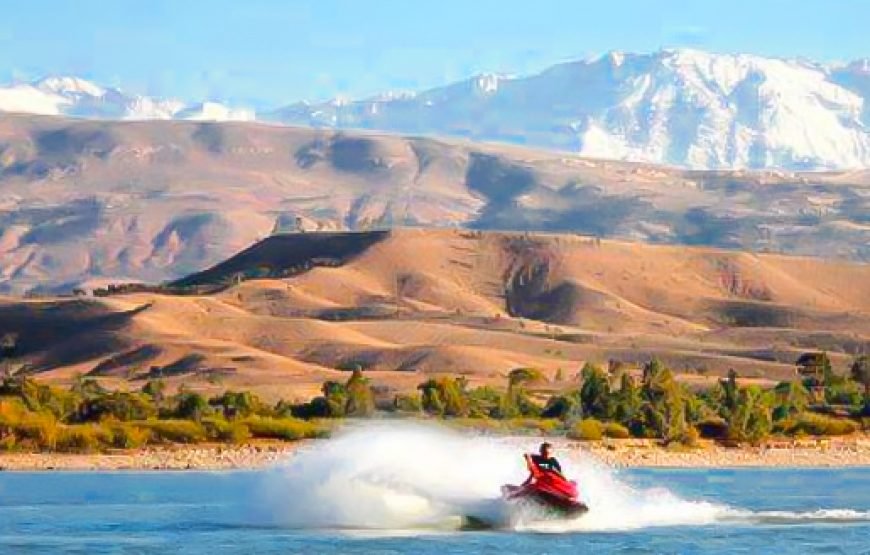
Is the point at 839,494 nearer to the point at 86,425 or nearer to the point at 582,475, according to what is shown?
the point at 582,475

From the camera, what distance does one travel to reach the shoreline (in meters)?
114

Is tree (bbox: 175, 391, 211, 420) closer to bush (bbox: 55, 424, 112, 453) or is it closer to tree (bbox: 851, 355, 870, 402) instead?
bush (bbox: 55, 424, 112, 453)

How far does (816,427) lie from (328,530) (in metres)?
77.8

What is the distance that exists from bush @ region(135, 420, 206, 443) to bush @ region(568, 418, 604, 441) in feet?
67.5

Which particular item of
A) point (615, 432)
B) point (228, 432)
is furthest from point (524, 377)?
point (228, 432)

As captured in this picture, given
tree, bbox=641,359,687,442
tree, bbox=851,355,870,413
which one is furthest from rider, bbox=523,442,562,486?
tree, bbox=851,355,870,413

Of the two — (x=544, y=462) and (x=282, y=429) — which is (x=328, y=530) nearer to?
(x=544, y=462)

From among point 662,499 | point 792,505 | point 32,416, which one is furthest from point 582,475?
point 32,416

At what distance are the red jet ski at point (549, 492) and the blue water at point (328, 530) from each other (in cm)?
79

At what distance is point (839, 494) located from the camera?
90938mm

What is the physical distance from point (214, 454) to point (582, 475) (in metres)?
51.9

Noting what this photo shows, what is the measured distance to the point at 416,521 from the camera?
217ft

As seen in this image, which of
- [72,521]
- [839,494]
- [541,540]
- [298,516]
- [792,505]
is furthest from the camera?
[839,494]

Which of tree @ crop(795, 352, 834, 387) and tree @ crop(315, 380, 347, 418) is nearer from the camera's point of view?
tree @ crop(315, 380, 347, 418)
